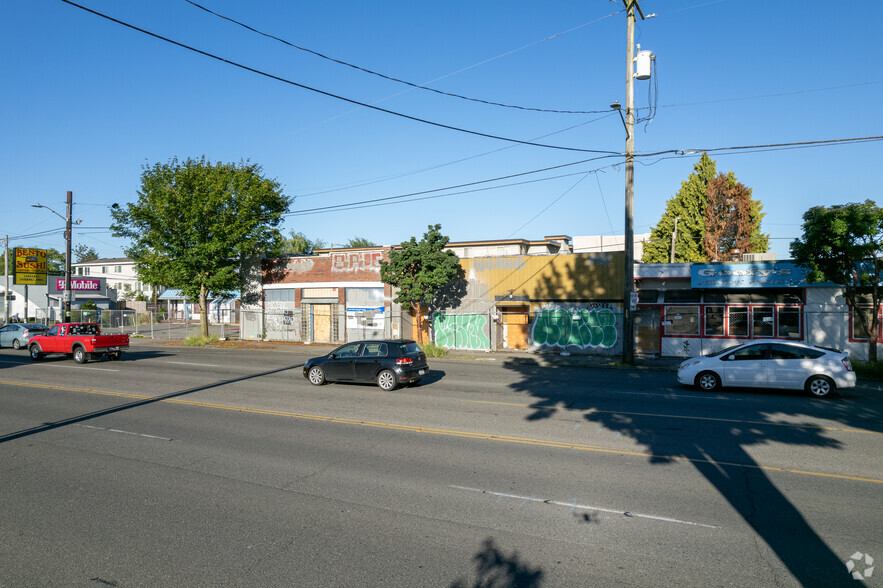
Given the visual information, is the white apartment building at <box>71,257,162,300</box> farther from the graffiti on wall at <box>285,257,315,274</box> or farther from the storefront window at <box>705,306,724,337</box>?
the storefront window at <box>705,306,724,337</box>

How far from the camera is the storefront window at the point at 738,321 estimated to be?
978 inches

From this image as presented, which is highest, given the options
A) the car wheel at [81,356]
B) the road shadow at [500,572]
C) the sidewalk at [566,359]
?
the car wheel at [81,356]

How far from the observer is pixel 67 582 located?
4977mm

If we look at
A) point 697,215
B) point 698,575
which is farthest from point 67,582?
point 697,215

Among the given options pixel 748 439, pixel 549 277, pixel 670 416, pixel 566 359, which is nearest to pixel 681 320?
pixel 566 359

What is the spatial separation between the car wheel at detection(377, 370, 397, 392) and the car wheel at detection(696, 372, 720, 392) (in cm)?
861

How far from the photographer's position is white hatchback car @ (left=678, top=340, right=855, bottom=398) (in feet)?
46.3

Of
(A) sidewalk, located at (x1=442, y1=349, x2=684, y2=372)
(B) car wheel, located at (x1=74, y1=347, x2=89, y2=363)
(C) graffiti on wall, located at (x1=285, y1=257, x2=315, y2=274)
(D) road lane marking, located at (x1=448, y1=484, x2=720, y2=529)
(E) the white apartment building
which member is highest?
(E) the white apartment building

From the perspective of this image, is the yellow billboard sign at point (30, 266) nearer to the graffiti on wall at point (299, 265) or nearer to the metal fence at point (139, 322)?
the metal fence at point (139, 322)

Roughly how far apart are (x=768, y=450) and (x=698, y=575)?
5062 mm

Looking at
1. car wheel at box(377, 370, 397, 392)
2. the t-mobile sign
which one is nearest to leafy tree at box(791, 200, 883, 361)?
car wheel at box(377, 370, 397, 392)

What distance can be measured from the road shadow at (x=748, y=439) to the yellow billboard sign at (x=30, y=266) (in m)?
50.4

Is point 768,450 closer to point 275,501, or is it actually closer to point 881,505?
point 881,505

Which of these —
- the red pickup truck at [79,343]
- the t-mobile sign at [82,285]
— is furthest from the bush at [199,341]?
the t-mobile sign at [82,285]
